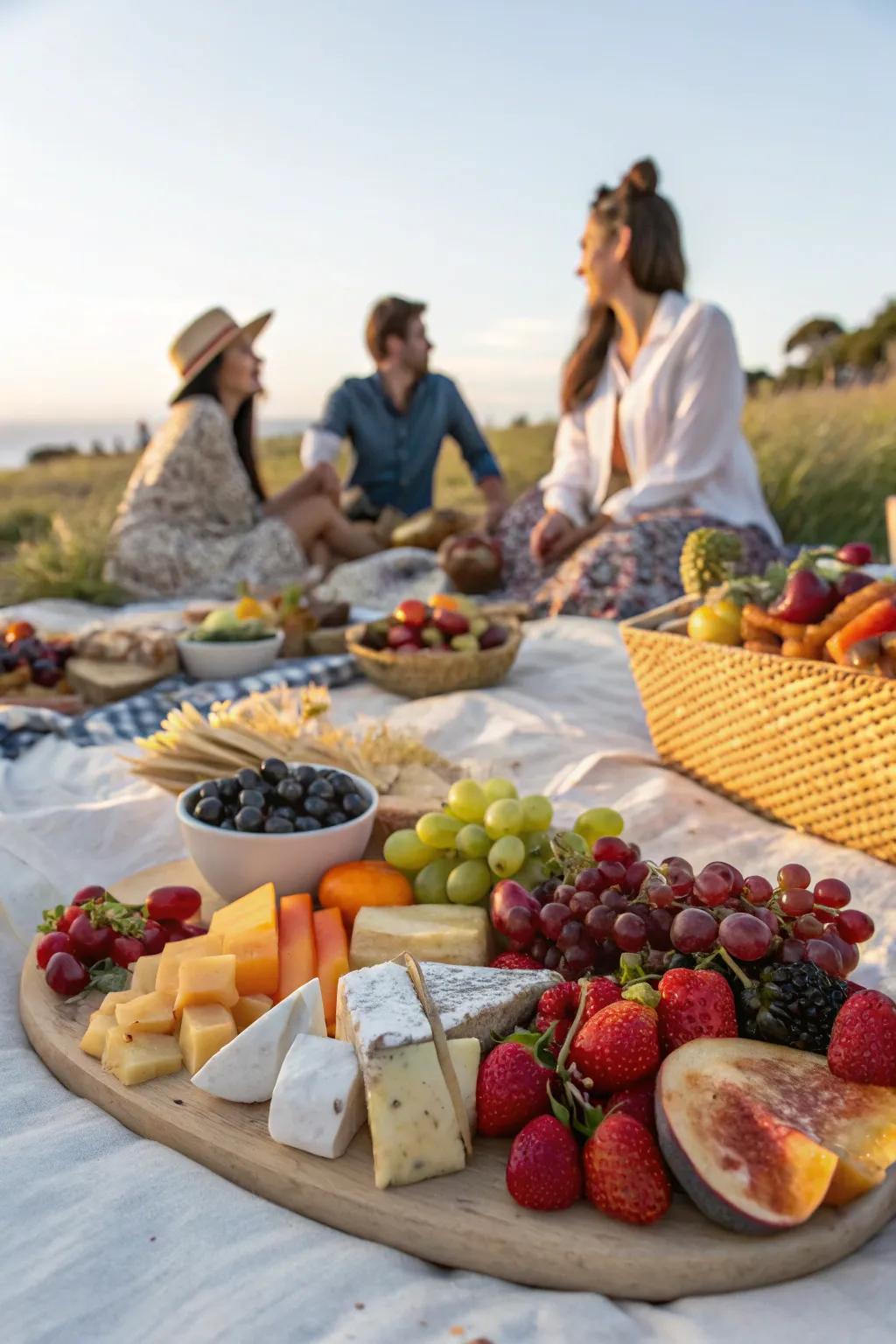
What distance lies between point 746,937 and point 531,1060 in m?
0.33

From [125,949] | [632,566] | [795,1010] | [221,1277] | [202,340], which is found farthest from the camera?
[202,340]

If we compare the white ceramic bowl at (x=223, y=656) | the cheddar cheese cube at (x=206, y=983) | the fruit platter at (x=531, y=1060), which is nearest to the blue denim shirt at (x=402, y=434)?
the white ceramic bowl at (x=223, y=656)

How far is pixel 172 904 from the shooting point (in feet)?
5.91

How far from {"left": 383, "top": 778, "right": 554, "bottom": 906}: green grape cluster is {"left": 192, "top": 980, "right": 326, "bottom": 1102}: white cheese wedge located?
508 mm

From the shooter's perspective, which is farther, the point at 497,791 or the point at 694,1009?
the point at 497,791

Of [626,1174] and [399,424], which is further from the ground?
[399,424]

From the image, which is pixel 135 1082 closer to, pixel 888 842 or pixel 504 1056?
pixel 504 1056

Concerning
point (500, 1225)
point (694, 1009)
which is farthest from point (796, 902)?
point (500, 1225)

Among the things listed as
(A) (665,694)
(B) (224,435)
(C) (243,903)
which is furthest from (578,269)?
(C) (243,903)

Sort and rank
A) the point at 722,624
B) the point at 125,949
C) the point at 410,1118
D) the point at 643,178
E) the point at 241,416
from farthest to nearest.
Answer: the point at 241,416
the point at 643,178
the point at 722,624
the point at 125,949
the point at 410,1118

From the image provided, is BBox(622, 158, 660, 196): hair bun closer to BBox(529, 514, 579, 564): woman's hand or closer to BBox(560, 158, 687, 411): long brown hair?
BBox(560, 158, 687, 411): long brown hair

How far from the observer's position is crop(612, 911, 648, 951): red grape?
1.47 metres

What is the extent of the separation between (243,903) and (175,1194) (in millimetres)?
536

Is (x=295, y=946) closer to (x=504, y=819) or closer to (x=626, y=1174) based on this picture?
(x=504, y=819)
